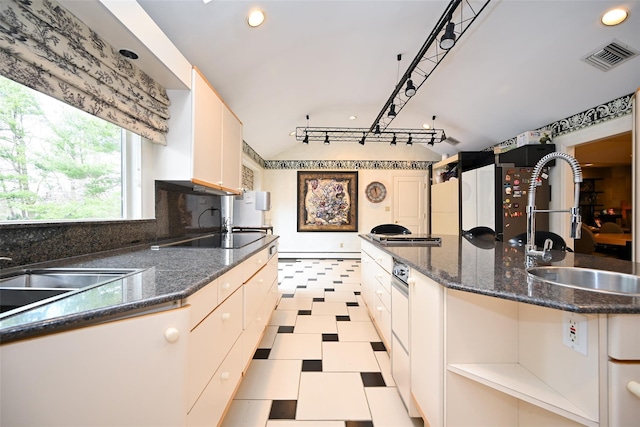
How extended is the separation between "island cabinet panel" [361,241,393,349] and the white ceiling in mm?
1939

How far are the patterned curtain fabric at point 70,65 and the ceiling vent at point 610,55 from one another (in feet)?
12.5

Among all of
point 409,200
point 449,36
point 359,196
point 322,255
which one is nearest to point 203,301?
point 449,36

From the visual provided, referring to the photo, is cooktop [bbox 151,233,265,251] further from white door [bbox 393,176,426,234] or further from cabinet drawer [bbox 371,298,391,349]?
white door [bbox 393,176,426,234]

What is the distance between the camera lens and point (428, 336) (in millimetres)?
1074

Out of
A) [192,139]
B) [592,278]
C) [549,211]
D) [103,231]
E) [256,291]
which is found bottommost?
[256,291]

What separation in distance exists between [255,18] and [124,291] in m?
2.11

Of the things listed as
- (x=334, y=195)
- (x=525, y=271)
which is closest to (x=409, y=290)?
(x=525, y=271)

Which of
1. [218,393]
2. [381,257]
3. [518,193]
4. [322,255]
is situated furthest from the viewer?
[322,255]

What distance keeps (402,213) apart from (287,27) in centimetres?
492

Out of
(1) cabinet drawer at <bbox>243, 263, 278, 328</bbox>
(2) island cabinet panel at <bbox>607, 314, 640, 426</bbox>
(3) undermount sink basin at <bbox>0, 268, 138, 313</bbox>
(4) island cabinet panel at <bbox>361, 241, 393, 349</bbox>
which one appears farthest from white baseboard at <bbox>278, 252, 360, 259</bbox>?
(2) island cabinet panel at <bbox>607, 314, 640, 426</bbox>

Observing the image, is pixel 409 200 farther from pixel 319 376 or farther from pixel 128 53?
pixel 128 53

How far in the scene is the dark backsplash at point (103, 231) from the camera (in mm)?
1069

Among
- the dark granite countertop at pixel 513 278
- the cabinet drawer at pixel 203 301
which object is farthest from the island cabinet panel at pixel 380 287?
the cabinet drawer at pixel 203 301

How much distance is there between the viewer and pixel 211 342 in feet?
3.31
